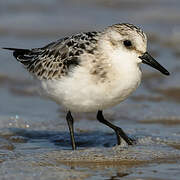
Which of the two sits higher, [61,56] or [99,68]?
[61,56]

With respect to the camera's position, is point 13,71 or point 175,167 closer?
point 175,167

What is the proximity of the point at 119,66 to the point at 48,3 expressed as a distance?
288 inches

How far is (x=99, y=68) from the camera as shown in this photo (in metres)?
6.35

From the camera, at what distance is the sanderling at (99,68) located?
6328 millimetres

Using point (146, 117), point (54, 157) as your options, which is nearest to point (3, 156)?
point (54, 157)

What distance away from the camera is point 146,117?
8.35m

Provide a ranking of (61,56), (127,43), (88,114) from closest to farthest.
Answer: (127,43)
(61,56)
(88,114)

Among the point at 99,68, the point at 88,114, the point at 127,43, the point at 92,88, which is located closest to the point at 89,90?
the point at 92,88

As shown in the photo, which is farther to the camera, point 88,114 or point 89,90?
point 88,114

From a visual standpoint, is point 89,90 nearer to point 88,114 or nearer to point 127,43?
point 127,43

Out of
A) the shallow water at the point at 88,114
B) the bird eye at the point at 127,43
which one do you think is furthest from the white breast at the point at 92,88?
the shallow water at the point at 88,114

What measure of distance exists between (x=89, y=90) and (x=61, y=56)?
0.69 m

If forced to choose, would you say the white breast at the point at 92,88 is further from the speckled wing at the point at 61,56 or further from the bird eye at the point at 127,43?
the bird eye at the point at 127,43

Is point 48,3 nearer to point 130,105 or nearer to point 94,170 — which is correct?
point 130,105
